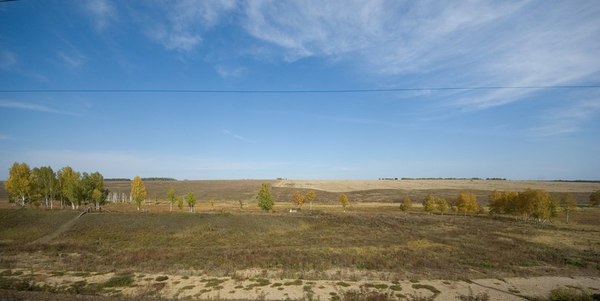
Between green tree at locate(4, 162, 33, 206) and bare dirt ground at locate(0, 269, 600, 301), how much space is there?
60.5 metres

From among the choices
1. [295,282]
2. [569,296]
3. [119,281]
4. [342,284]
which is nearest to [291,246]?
[295,282]

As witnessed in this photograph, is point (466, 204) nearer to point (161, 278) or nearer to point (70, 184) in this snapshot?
point (161, 278)

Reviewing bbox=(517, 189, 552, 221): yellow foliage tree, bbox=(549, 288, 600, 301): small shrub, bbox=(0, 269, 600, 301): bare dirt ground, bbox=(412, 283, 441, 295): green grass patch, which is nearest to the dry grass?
bbox=(0, 269, 600, 301): bare dirt ground

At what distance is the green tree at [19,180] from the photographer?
75.8 metres

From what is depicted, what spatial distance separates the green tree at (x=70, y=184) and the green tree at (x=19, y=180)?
6499mm

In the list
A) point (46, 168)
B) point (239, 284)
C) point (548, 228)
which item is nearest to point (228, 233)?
point (239, 284)

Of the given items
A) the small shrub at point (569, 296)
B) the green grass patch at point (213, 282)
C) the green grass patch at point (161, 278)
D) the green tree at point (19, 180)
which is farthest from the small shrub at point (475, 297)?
the green tree at point (19, 180)

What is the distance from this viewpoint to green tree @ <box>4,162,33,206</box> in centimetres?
7575

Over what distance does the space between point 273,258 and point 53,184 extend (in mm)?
73675

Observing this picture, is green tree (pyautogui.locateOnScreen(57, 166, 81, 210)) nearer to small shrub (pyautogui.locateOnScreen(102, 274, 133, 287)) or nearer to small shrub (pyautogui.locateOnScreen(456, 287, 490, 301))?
small shrub (pyautogui.locateOnScreen(102, 274, 133, 287))

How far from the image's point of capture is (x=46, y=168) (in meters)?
81.9

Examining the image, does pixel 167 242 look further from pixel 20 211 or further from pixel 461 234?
pixel 461 234

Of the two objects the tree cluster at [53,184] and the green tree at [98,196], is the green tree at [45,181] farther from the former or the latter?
the green tree at [98,196]

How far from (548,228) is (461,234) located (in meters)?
26.0
